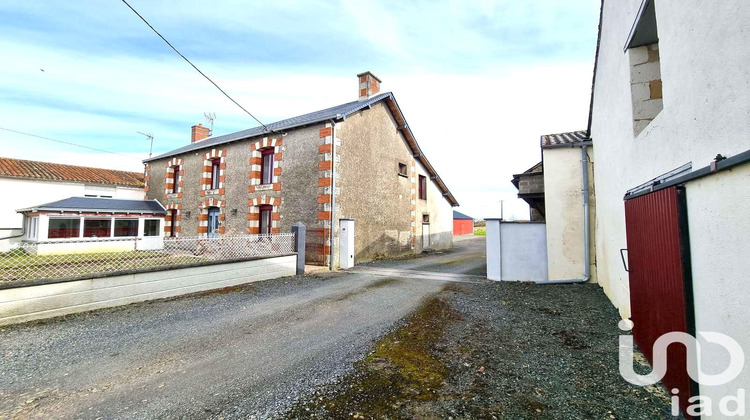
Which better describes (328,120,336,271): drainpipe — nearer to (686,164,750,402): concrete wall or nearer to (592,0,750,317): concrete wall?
(592,0,750,317): concrete wall

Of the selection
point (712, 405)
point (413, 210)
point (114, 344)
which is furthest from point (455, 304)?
point (413, 210)

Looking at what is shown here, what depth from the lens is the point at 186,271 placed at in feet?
22.1

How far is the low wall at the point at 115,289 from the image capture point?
4711 millimetres

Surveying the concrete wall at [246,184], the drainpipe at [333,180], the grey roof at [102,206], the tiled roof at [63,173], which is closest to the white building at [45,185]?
the tiled roof at [63,173]

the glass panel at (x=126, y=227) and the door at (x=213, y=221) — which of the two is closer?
the door at (x=213, y=221)

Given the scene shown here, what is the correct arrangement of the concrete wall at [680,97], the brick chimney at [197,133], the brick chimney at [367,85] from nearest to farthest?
the concrete wall at [680,97] < the brick chimney at [367,85] < the brick chimney at [197,133]

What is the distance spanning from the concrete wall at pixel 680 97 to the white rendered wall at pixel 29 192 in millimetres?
26363

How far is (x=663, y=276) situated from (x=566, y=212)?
17.6 feet

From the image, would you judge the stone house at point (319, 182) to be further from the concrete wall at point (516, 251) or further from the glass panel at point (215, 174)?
the concrete wall at point (516, 251)

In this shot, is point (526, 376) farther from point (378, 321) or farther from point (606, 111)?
point (606, 111)

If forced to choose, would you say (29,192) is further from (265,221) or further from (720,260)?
(720,260)

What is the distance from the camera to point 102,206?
15633mm

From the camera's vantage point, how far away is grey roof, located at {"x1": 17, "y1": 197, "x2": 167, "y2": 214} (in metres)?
14.3

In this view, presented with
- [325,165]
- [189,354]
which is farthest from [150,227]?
[189,354]
